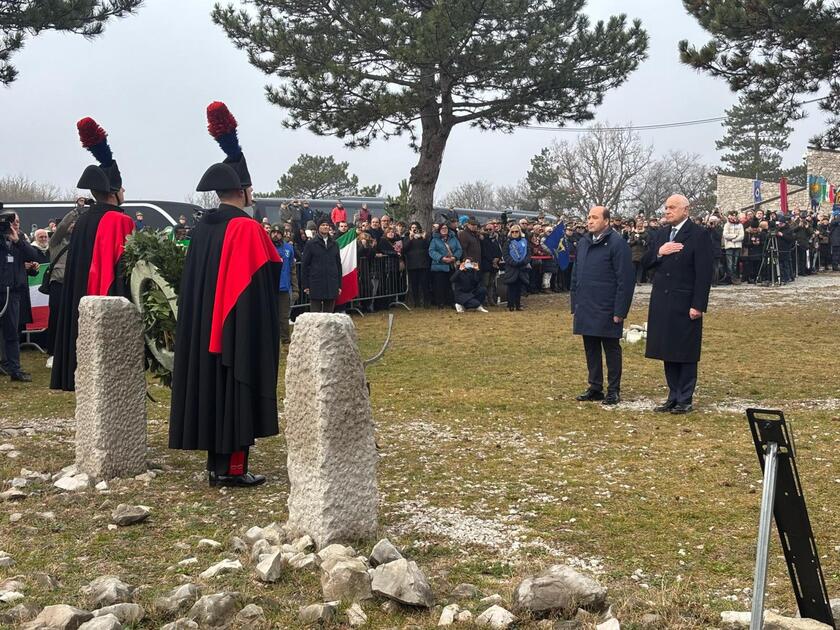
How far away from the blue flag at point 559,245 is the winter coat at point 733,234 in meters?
4.31

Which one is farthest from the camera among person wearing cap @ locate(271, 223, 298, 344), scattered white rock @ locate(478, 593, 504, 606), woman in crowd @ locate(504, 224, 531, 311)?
woman in crowd @ locate(504, 224, 531, 311)

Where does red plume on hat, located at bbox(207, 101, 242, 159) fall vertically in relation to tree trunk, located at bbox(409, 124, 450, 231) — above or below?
below

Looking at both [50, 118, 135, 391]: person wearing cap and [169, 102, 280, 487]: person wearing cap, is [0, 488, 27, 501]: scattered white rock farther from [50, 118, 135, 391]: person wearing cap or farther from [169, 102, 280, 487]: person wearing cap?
[50, 118, 135, 391]: person wearing cap

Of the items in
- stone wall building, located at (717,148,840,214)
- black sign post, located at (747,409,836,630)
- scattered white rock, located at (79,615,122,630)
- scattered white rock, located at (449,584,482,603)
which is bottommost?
scattered white rock, located at (449,584,482,603)

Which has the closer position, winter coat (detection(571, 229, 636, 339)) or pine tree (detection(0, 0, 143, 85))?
winter coat (detection(571, 229, 636, 339))

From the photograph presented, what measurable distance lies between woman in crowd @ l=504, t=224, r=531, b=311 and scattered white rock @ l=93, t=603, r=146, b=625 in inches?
642

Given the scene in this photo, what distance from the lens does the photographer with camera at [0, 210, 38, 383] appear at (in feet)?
37.9

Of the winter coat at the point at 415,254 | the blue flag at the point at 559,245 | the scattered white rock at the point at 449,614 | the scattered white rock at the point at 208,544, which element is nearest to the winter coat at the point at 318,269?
the winter coat at the point at 415,254

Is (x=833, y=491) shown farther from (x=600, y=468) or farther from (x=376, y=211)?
A: (x=376, y=211)

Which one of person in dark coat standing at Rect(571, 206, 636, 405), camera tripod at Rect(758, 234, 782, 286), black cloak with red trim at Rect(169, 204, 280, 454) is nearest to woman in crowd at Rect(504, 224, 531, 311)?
camera tripod at Rect(758, 234, 782, 286)

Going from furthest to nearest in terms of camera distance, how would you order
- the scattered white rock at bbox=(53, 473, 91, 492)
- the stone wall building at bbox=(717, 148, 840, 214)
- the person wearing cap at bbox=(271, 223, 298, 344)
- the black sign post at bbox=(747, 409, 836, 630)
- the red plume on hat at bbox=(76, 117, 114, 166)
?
the stone wall building at bbox=(717, 148, 840, 214) < the person wearing cap at bbox=(271, 223, 298, 344) < the red plume on hat at bbox=(76, 117, 114, 166) < the scattered white rock at bbox=(53, 473, 91, 492) < the black sign post at bbox=(747, 409, 836, 630)

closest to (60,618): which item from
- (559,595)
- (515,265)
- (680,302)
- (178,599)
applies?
(178,599)

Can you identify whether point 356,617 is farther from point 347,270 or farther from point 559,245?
point 559,245

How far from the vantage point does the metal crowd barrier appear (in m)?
19.7
